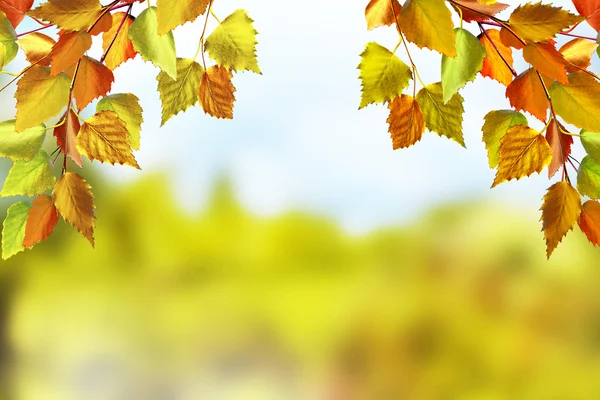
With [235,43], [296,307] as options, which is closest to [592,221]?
[235,43]

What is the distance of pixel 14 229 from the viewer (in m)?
0.19

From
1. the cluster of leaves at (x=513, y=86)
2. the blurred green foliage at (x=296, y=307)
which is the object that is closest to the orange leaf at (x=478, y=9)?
the cluster of leaves at (x=513, y=86)

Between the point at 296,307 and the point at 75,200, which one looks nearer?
the point at 75,200

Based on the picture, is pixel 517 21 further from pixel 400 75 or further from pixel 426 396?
pixel 426 396

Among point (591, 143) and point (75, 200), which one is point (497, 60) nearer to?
point (591, 143)

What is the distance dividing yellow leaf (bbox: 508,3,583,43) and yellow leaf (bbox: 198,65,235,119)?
3.8 inches

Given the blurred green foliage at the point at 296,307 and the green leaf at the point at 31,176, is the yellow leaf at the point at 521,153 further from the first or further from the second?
the blurred green foliage at the point at 296,307

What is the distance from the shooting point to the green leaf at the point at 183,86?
7.6 inches

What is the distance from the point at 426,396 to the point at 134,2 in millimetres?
1975

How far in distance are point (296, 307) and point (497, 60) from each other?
1.91m

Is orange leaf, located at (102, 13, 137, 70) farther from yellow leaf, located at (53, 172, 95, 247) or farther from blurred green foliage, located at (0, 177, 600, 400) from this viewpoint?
blurred green foliage, located at (0, 177, 600, 400)

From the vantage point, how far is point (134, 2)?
175 millimetres

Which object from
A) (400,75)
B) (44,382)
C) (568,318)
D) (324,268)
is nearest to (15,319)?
(44,382)

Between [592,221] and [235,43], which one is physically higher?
[235,43]
